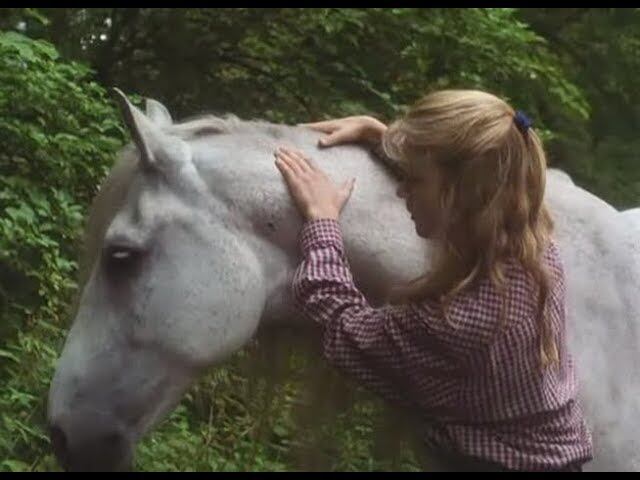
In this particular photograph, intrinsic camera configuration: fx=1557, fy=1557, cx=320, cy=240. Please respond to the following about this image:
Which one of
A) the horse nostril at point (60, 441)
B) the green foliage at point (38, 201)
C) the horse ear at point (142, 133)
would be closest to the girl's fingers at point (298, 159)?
the horse ear at point (142, 133)

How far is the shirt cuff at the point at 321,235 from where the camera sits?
10.1ft

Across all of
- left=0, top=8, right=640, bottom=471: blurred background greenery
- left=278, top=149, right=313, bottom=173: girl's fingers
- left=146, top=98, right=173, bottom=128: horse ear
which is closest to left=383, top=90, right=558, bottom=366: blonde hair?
left=278, top=149, right=313, bottom=173: girl's fingers

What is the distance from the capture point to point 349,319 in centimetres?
300

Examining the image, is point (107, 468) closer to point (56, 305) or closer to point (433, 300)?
point (433, 300)

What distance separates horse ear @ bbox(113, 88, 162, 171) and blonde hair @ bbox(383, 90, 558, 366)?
1.90 ft

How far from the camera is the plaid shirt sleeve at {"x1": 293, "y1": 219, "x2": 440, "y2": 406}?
2.95m

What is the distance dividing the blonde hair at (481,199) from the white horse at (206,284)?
268 mm

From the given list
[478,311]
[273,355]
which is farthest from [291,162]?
[478,311]

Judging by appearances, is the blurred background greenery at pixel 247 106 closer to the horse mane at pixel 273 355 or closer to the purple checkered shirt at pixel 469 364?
the horse mane at pixel 273 355

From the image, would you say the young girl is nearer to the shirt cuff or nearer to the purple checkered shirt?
the purple checkered shirt

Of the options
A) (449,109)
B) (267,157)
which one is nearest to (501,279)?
(449,109)

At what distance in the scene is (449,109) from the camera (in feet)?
9.61

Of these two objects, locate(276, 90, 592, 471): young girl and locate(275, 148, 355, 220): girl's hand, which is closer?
locate(276, 90, 592, 471): young girl

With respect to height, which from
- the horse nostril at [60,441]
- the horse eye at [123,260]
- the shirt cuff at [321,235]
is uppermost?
the shirt cuff at [321,235]
